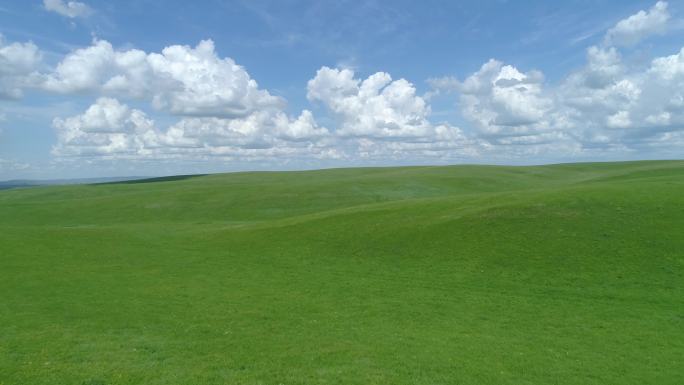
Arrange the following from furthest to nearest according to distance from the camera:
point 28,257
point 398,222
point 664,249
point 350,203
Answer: point 350,203 → point 398,222 → point 28,257 → point 664,249

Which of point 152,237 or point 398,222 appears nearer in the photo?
point 398,222

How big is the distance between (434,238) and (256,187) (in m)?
72.2

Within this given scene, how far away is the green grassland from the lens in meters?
17.4

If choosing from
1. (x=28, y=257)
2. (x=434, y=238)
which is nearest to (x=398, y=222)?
(x=434, y=238)

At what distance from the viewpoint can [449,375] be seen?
1675 cm

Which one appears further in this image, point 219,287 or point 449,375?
point 219,287

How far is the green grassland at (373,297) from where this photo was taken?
57.1 feet

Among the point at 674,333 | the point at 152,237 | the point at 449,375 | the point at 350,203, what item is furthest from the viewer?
the point at 350,203

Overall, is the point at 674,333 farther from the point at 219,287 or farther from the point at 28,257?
the point at 28,257

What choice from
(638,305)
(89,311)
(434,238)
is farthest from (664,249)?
(89,311)

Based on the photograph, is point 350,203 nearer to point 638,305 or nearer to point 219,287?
point 219,287

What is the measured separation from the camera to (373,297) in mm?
28406

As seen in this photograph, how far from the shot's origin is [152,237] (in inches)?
2140

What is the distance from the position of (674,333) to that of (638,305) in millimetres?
4195
